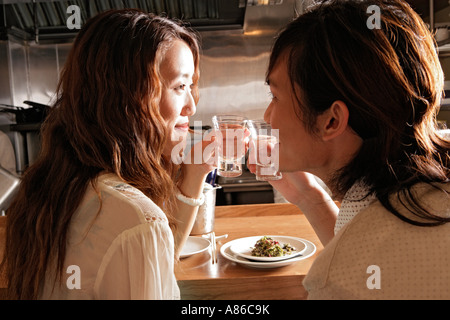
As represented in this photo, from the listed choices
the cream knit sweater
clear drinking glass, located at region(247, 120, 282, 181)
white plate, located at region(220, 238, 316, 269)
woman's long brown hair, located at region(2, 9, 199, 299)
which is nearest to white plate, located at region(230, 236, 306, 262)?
white plate, located at region(220, 238, 316, 269)

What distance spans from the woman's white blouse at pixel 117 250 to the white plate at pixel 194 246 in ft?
1.73

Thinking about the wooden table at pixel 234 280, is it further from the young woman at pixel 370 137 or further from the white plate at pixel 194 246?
the young woman at pixel 370 137

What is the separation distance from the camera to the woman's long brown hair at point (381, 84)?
928mm

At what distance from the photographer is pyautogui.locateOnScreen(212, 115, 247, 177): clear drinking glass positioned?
1.49m

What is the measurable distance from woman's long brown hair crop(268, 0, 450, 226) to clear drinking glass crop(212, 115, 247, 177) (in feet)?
1.55

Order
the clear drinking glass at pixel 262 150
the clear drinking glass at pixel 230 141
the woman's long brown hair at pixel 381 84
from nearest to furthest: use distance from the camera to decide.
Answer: the woman's long brown hair at pixel 381 84 < the clear drinking glass at pixel 262 150 < the clear drinking glass at pixel 230 141

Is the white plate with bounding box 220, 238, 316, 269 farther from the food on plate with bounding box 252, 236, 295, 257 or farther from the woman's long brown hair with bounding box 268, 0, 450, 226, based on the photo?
the woman's long brown hair with bounding box 268, 0, 450, 226

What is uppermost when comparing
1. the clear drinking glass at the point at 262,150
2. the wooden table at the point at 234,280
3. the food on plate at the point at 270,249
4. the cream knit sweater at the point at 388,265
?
the clear drinking glass at the point at 262,150

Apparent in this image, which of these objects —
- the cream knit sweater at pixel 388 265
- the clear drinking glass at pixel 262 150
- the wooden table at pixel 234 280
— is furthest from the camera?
the clear drinking glass at pixel 262 150

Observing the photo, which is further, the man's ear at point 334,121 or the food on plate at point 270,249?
the food on plate at point 270,249

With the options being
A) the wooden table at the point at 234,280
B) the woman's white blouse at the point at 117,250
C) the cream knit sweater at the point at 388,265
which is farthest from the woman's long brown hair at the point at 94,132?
the cream knit sweater at the point at 388,265

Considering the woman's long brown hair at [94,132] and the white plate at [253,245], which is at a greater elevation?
the woman's long brown hair at [94,132]

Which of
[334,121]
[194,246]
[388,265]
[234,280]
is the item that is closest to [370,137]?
[334,121]
